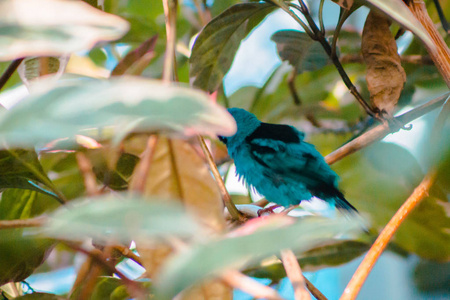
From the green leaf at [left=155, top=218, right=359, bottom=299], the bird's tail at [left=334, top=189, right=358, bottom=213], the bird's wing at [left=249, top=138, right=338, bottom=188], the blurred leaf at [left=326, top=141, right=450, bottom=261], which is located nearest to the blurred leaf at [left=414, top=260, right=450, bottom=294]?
the blurred leaf at [left=326, top=141, right=450, bottom=261]

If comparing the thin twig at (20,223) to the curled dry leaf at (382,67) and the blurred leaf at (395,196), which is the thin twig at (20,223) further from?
the blurred leaf at (395,196)

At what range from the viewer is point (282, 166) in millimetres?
1048

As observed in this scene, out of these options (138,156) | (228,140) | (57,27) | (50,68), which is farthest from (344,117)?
(57,27)

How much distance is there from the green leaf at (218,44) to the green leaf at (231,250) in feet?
2.19

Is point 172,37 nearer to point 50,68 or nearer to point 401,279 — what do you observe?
point 50,68

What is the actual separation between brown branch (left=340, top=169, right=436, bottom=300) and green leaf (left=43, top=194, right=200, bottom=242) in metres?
0.33

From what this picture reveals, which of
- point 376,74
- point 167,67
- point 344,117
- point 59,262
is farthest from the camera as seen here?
point 344,117

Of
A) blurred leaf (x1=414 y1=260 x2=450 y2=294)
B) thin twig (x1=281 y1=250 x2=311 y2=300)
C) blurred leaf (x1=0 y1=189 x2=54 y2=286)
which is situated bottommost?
blurred leaf (x1=414 y1=260 x2=450 y2=294)

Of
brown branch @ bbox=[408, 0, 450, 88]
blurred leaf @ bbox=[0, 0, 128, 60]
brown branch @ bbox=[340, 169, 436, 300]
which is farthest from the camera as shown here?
brown branch @ bbox=[408, 0, 450, 88]

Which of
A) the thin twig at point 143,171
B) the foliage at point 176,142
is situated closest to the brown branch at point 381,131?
the foliage at point 176,142

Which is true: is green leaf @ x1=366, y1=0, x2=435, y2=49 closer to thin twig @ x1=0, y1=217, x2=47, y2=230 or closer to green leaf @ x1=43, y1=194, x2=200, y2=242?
green leaf @ x1=43, y1=194, x2=200, y2=242

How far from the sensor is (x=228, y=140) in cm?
125

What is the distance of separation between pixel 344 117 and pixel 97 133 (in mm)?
993

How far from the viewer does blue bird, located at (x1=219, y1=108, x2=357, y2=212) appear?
1.01m
